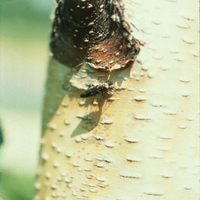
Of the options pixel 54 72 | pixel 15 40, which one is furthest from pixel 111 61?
pixel 15 40

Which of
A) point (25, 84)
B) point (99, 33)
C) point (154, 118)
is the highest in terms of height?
point (99, 33)

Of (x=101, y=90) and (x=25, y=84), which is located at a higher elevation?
(x=101, y=90)

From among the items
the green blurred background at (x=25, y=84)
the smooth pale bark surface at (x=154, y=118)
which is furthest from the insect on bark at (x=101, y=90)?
the green blurred background at (x=25, y=84)

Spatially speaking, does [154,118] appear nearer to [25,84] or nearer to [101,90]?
[101,90]

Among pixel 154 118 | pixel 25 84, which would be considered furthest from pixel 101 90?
pixel 25 84

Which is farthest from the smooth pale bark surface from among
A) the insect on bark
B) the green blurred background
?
the green blurred background

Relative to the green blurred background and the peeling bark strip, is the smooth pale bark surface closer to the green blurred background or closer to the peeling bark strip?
the peeling bark strip

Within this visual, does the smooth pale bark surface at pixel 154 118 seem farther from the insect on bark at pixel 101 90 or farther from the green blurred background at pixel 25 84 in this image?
the green blurred background at pixel 25 84
